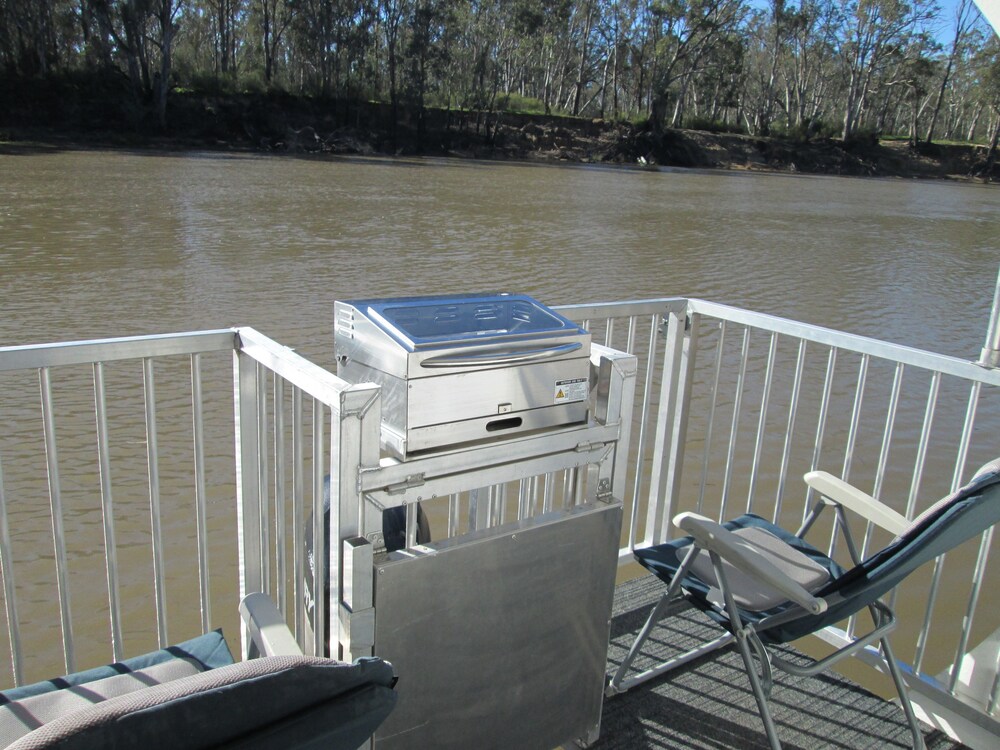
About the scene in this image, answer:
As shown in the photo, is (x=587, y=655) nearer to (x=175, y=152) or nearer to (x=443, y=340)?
(x=443, y=340)

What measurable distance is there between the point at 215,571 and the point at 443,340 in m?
2.50

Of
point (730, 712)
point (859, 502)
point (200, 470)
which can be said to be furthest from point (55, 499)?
point (859, 502)

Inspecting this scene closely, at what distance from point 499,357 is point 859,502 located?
1.16m

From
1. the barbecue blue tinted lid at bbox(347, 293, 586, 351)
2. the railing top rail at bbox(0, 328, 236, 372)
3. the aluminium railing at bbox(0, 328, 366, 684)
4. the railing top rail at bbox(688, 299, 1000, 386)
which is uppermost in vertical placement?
the barbecue blue tinted lid at bbox(347, 293, 586, 351)

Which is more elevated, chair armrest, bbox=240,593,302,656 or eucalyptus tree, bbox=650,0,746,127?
eucalyptus tree, bbox=650,0,746,127

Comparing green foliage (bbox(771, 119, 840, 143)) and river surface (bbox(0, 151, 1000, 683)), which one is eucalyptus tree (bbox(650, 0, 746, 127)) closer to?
green foliage (bbox(771, 119, 840, 143))

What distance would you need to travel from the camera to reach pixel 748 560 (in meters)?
1.75

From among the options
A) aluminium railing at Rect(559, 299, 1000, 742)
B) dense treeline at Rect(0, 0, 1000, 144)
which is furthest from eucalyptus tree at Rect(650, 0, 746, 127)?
aluminium railing at Rect(559, 299, 1000, 742)

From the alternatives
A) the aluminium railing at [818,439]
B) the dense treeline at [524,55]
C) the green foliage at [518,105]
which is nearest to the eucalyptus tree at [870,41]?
the dense treeline at [524,55]

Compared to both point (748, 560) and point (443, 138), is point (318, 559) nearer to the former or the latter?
point (748, 560)

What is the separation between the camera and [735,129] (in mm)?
50000

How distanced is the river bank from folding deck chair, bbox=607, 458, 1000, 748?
29085 millimetres

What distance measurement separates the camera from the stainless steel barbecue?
150 centimetres

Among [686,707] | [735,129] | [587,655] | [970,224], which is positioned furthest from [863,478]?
[735,129]
